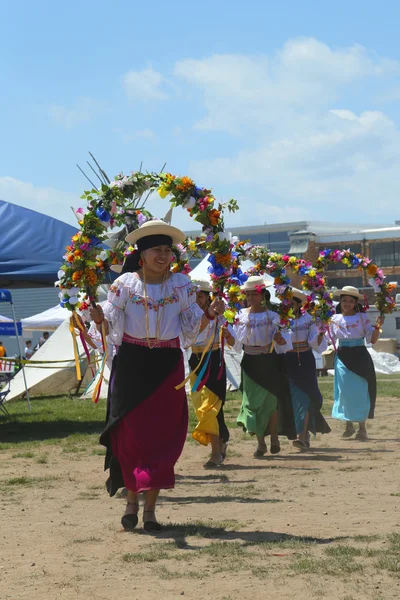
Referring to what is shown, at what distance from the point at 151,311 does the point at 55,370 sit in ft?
56.2

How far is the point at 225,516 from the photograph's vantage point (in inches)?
289

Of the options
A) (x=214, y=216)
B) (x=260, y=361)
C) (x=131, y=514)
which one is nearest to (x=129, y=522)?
(x=131, y=514)

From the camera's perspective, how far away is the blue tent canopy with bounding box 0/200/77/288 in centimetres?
1417

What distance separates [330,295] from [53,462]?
15.3ft

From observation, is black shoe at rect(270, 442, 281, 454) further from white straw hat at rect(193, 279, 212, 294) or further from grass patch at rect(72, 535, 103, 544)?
grass patch at rect(72, 535, 103, 544)

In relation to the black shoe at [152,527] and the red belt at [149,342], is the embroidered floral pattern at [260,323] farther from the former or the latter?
the black shoe at [152,527]

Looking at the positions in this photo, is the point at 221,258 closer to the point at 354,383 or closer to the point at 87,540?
the point at 87,540

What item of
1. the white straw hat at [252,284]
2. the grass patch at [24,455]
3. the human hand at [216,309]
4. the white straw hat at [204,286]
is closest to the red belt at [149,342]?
the human hand at [216,309]

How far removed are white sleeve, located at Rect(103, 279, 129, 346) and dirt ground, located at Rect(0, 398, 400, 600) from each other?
4.38ft

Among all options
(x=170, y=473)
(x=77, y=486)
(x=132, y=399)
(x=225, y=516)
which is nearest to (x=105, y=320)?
(x=132, y=399)

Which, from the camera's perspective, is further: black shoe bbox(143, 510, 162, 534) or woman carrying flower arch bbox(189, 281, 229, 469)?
woman carrying flower arch bbox(189, 281, 229, 469)

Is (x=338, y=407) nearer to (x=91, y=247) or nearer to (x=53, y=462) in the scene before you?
(x=53, y=462)

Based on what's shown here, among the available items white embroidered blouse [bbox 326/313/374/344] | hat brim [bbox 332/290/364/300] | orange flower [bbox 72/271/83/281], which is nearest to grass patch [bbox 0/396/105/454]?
white embroidered blouse [bbox 326/313/374/344]

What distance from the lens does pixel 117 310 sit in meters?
7.24
